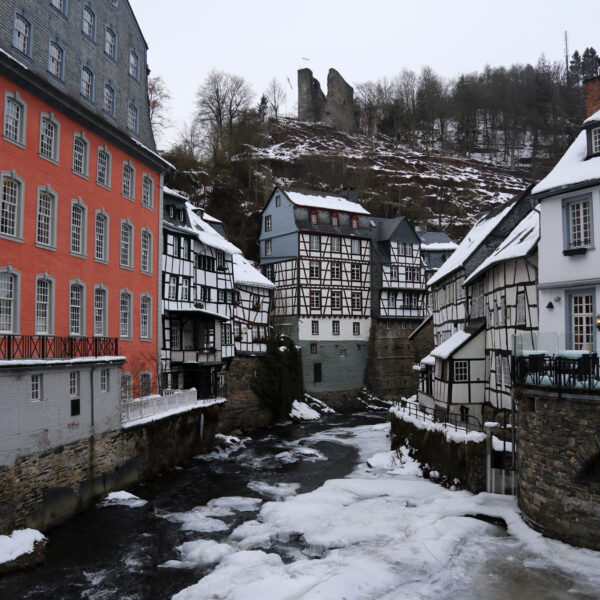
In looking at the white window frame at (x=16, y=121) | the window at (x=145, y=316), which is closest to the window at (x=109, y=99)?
the white window frame at (x=16, y=121)

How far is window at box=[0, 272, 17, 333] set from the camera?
1695cm

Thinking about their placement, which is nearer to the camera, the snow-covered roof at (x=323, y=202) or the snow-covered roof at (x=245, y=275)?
the snow-covered roof at (x=245, y=275)

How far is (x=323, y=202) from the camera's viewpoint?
147ft

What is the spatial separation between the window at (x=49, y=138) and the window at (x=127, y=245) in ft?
16.3

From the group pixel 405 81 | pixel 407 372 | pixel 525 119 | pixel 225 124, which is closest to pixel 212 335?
pixel 407 372

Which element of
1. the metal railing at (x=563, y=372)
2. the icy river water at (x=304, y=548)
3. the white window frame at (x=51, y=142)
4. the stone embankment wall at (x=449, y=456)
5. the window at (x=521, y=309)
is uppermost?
the white window frame at (x=51, y=142)

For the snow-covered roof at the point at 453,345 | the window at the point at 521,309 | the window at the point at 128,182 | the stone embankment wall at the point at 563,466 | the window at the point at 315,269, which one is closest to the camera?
the stone embankment wall at the point at 563,466

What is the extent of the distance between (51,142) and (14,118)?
70.1 inches

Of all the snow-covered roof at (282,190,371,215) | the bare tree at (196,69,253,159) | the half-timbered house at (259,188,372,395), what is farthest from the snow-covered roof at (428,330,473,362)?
the bare tree at (196,69,253,159)

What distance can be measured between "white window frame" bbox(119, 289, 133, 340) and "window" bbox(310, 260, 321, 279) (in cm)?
2020

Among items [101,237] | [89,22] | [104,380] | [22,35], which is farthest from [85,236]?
[89,22]

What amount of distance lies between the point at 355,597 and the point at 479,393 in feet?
44.7

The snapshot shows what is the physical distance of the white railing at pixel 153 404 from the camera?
67.6 ft

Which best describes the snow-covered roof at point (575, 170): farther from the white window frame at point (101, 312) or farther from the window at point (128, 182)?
the window at point (128, 182)
